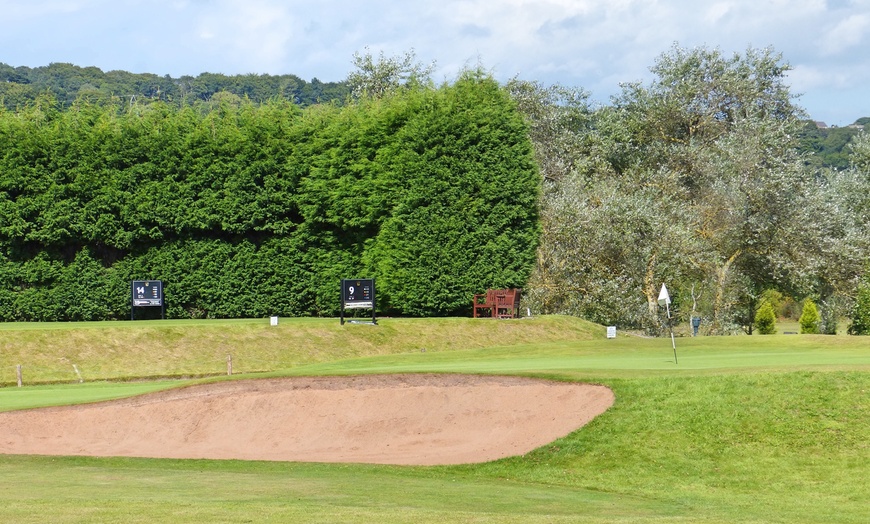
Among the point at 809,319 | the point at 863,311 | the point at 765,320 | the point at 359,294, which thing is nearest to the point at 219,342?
the point at 359,294

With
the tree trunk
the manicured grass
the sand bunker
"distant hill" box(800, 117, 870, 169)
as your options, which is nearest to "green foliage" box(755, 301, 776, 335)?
the tree trunk

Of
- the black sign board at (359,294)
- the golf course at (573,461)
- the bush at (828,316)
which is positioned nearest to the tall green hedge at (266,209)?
the black sign board at (359,294)

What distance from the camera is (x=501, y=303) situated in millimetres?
38906

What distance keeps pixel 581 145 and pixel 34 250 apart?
1102 inches

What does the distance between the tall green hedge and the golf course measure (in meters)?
10.9

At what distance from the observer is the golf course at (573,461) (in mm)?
12711

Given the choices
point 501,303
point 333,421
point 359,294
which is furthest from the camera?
point 501,303

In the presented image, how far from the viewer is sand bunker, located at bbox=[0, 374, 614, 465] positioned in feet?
63.6

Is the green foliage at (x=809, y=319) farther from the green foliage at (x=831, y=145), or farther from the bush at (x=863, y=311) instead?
the green foliage at (x=831, y=145)

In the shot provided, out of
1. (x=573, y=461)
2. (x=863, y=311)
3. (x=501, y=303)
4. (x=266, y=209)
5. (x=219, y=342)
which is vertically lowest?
(x=573, y=461)

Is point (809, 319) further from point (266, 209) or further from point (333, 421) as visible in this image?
point (333, 421)

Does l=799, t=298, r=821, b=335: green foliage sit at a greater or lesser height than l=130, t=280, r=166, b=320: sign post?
lesser

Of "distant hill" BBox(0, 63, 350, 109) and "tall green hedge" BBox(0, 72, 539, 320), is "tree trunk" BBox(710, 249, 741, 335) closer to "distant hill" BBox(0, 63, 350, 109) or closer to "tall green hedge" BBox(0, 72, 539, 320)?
"tall green hedge" BBox(0, 72, 539, 320)

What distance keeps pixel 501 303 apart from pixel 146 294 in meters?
12.9
